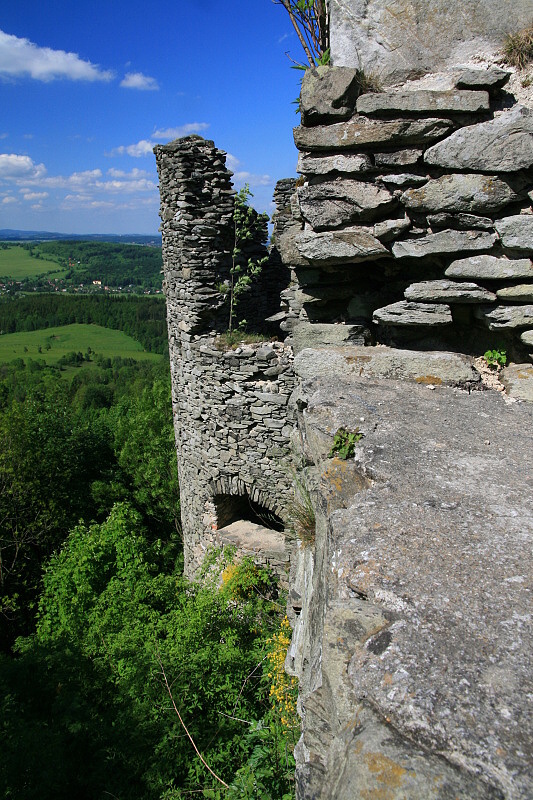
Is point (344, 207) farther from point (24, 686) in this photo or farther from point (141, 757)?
point (24, 686)

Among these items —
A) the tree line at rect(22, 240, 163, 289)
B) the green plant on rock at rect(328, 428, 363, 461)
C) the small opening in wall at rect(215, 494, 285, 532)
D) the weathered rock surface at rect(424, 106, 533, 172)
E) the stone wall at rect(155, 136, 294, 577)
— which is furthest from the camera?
the tree line at rect(22, 240, 163, 289)

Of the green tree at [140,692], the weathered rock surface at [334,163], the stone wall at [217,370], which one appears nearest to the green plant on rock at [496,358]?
the weathered rock surface at [334,163]

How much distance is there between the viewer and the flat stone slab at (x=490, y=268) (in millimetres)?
3158

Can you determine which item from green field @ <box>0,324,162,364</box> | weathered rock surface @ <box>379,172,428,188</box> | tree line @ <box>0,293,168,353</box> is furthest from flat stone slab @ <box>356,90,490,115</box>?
tree line @ <box>0,293,168,353</box>

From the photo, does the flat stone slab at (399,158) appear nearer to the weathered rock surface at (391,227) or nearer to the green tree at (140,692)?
the weathered rock surface at (391,227)

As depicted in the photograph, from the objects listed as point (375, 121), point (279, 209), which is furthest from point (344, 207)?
point (279, 209)

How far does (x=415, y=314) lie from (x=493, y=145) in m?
1.10

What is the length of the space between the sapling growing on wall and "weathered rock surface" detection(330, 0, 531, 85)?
13.5 ft

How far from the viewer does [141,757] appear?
16.5 feet

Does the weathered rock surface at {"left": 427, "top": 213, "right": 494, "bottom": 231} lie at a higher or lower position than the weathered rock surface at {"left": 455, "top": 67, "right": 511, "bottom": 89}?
lower

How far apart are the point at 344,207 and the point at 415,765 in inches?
122

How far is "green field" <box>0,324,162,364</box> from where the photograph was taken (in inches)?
2223

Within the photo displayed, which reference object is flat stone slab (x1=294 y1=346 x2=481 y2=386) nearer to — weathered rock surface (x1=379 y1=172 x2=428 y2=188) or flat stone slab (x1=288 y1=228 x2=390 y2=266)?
flat stone slab (x1=288 y1=228 x2=390 y2=266)

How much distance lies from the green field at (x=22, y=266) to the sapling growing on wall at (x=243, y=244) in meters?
115
